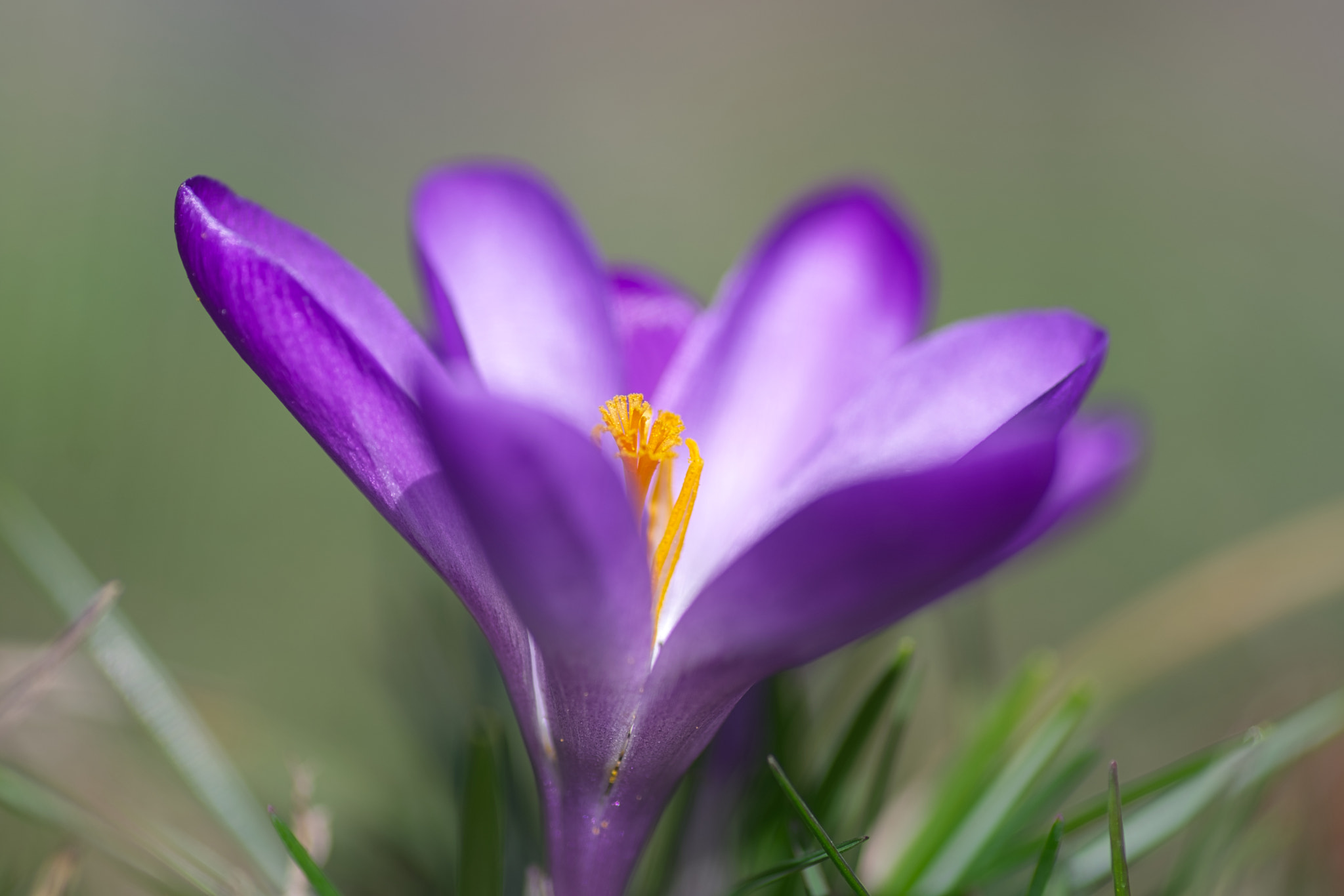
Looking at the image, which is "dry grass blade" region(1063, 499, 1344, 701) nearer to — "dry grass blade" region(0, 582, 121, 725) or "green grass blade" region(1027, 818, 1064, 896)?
"green grass blade" region(1027, 818, 1064, 896)

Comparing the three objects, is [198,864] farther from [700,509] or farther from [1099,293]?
[1099,293]

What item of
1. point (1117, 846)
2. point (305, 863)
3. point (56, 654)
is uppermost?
point (56, 654)

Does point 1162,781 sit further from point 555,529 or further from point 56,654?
point 56,654

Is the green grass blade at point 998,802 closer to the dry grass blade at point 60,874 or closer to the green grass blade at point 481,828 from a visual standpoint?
the green grass blade at point 481,828

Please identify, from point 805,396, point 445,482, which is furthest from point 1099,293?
point 445,482

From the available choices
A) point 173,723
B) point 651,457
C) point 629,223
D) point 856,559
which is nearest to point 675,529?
point 651,457

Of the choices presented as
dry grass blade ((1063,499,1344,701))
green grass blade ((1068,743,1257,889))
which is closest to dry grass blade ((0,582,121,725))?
green grass blade ((1068,743,1257,889))

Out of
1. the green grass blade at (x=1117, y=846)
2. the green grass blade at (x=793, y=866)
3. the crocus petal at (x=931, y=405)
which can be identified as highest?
the crocus petal at (x=931, y=405)

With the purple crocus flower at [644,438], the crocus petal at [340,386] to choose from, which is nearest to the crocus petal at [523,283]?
the purple crocus flower at [644,438]
